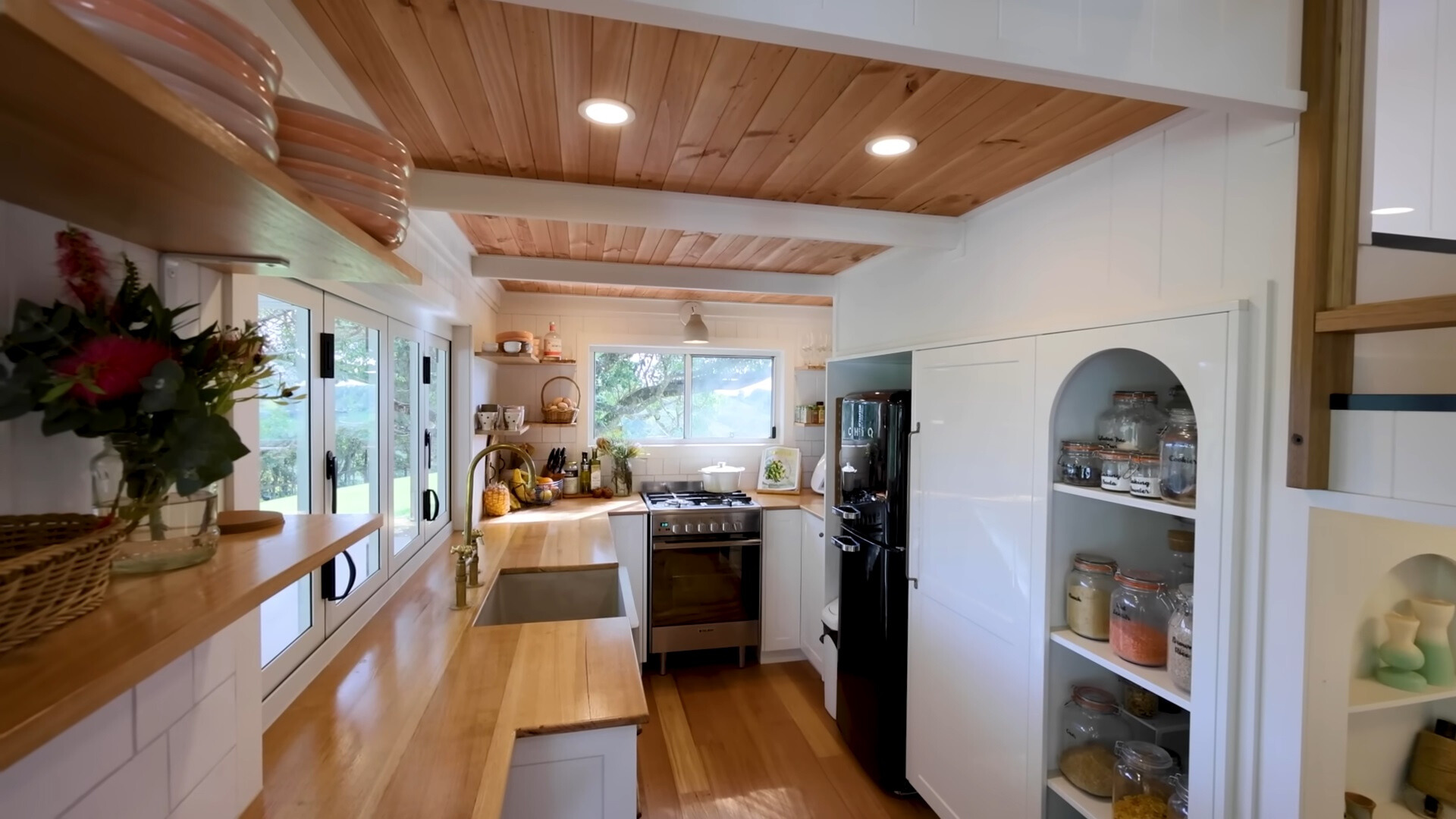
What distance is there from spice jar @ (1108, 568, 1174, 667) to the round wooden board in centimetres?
173

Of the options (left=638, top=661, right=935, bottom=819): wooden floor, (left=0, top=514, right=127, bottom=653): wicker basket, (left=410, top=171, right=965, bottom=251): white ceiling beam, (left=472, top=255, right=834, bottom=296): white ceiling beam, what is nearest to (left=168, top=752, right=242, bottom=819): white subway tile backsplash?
(left=0, top=514, right=127, bottom=653): wicker basket

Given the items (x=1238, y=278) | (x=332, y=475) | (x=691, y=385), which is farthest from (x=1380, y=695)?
(x=691, y=385)

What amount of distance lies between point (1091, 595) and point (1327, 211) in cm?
99

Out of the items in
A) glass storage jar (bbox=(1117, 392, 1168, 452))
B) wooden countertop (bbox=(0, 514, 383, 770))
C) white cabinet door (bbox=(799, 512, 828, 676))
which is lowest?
white cabinet door (bbox=(799, 512, 828, 676))

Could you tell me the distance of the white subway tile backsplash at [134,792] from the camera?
0.65 meters

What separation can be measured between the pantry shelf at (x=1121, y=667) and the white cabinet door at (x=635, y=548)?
2.18m

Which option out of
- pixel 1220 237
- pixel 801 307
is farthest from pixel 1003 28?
pixel 801 307

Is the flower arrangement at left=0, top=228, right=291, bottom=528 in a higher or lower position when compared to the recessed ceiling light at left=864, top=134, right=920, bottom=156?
lower

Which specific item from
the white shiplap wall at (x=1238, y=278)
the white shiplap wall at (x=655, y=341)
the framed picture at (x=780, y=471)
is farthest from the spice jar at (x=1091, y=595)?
the white shiplap wall at (x=655, y=341)

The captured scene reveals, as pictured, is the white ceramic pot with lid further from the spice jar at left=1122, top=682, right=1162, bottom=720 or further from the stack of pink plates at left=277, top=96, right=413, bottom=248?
the stack of pink plates at left=277, top=96, right=413, bottom=248

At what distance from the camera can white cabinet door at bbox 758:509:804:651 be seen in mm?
3469

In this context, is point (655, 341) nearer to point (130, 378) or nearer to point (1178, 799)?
point (1178, 799)

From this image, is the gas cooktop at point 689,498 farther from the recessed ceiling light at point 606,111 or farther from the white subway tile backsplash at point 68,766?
the white subway tile backsplash at point 68,766

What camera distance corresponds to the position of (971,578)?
75.8 inches
